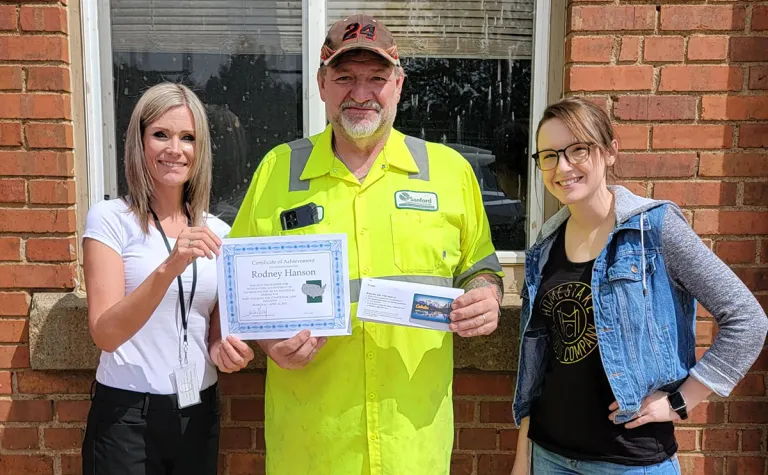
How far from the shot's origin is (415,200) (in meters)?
1.96

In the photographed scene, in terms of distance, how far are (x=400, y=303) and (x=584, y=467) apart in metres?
0.75

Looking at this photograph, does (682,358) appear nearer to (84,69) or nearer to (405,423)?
(405,423)

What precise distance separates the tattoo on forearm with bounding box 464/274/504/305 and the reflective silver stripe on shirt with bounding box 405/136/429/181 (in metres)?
0.38

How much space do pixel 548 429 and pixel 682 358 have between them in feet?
1.50

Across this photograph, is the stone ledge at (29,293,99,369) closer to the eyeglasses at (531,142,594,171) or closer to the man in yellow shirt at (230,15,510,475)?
the man in yellow shirt at (230,15,510,475)

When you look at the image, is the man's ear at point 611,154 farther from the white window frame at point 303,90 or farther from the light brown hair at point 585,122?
the white window frame at point 303,90

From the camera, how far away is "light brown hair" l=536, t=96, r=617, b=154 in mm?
1797

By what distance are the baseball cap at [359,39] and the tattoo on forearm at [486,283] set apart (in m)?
0.77

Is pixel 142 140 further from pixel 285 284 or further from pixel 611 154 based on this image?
pixel 611 154

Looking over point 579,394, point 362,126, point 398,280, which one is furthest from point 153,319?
point 579,394

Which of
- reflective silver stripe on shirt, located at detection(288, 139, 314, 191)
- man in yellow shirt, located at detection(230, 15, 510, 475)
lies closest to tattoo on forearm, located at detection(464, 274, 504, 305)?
man in yellow shirt, located at detection(230, 15, 510, 475)

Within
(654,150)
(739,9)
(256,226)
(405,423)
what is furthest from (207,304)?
(739,9)

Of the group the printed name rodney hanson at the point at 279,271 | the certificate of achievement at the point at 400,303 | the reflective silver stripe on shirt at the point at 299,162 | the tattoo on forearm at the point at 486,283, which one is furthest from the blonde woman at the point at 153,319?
the tattoo on forearm at the point at 486,283

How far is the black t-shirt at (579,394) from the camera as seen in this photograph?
176 cm
